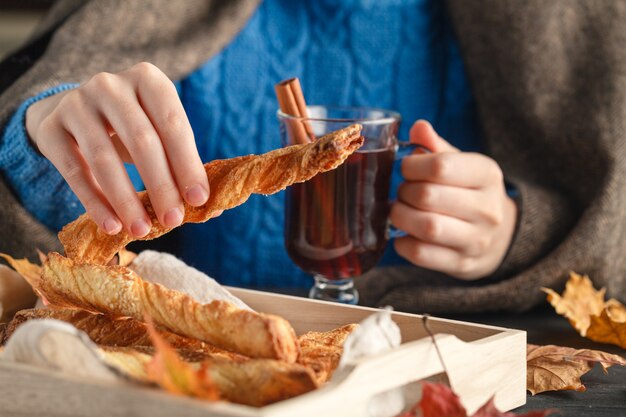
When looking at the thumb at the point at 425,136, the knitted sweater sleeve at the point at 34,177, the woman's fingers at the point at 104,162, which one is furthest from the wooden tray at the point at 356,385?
the knitted sweater sleeve at the point at 34,177

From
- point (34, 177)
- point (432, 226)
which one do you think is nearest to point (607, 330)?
point (432, 226)

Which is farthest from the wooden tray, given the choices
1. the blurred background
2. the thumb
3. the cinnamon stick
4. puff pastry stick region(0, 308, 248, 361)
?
the blurred background

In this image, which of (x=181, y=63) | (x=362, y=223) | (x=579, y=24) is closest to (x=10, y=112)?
(x=181, y=63)

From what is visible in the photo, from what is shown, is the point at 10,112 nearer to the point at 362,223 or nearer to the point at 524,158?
the point at 362,223

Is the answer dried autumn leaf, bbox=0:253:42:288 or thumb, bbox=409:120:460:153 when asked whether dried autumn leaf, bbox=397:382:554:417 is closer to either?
dried autumn leaf, bbox=0:253:42:288

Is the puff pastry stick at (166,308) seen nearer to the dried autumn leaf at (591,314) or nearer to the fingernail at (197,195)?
the fingernail at (197,195)

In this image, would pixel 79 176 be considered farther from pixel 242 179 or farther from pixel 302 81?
pixel 302 81
